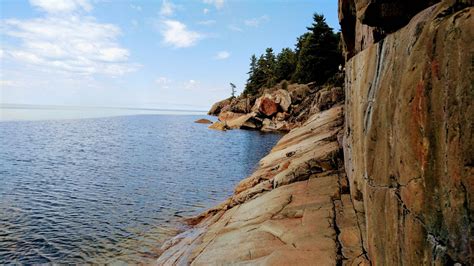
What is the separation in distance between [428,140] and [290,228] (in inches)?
263

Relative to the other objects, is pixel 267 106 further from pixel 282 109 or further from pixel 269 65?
pixel 269 65

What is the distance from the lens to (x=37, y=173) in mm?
29172

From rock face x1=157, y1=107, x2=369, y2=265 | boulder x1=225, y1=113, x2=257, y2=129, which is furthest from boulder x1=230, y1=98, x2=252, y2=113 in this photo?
rock face x1=157, y1=107, x2=369, y2=265

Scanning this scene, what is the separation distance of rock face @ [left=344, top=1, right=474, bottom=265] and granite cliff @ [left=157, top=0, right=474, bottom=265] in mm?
13

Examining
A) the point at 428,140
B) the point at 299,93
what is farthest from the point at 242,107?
the point at 428,140

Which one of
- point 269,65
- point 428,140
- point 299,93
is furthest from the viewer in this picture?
point 269,65

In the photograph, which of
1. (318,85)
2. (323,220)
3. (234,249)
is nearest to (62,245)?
(234,249)

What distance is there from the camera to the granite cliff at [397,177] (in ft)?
12.1

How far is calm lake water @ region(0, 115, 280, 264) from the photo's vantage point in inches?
590

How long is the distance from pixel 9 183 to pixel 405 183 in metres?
28.8

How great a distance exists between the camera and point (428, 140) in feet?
13.7

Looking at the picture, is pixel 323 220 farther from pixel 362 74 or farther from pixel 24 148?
pixel 24 148

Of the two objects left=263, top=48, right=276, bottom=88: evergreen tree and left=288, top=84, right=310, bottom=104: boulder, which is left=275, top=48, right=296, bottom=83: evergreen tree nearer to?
Result: left=263, top=48, right=276, bottom=88: evergreen tree

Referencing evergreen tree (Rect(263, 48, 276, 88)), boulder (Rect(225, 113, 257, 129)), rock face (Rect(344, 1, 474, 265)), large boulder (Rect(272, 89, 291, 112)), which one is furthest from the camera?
evergreen tree (Rect(263, 48, 276, 88))
